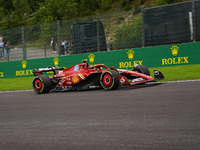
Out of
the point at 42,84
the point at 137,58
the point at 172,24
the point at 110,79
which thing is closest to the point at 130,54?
the point at 137,58

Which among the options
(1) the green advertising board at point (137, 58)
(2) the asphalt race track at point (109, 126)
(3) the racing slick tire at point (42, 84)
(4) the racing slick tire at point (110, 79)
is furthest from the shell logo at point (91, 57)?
(2) the asphalt race track at point (109, 126)

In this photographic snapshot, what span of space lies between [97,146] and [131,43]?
13719 millimetres

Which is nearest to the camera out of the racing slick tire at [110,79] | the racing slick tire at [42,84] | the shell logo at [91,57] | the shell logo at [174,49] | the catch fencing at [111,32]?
the racing slick tire at [110,79]

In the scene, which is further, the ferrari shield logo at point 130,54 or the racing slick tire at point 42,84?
the ferrari shield logo at point 130,54

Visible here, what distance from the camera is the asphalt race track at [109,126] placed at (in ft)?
12.1

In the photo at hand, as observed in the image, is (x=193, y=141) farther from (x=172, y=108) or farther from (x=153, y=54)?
(x=153, y=54)

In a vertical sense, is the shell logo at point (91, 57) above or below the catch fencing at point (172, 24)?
below

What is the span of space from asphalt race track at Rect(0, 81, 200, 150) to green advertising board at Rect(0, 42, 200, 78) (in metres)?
8.19

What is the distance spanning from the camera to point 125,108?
19.8ft

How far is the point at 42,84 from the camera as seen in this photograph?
10.8 metres

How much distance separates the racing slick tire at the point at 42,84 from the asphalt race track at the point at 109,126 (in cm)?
381

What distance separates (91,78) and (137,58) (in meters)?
6.08

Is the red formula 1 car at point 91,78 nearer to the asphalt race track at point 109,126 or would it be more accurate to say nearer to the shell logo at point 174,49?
the asphalt race track at point 109,126

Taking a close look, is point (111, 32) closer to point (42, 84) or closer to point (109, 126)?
point (42, 84)
